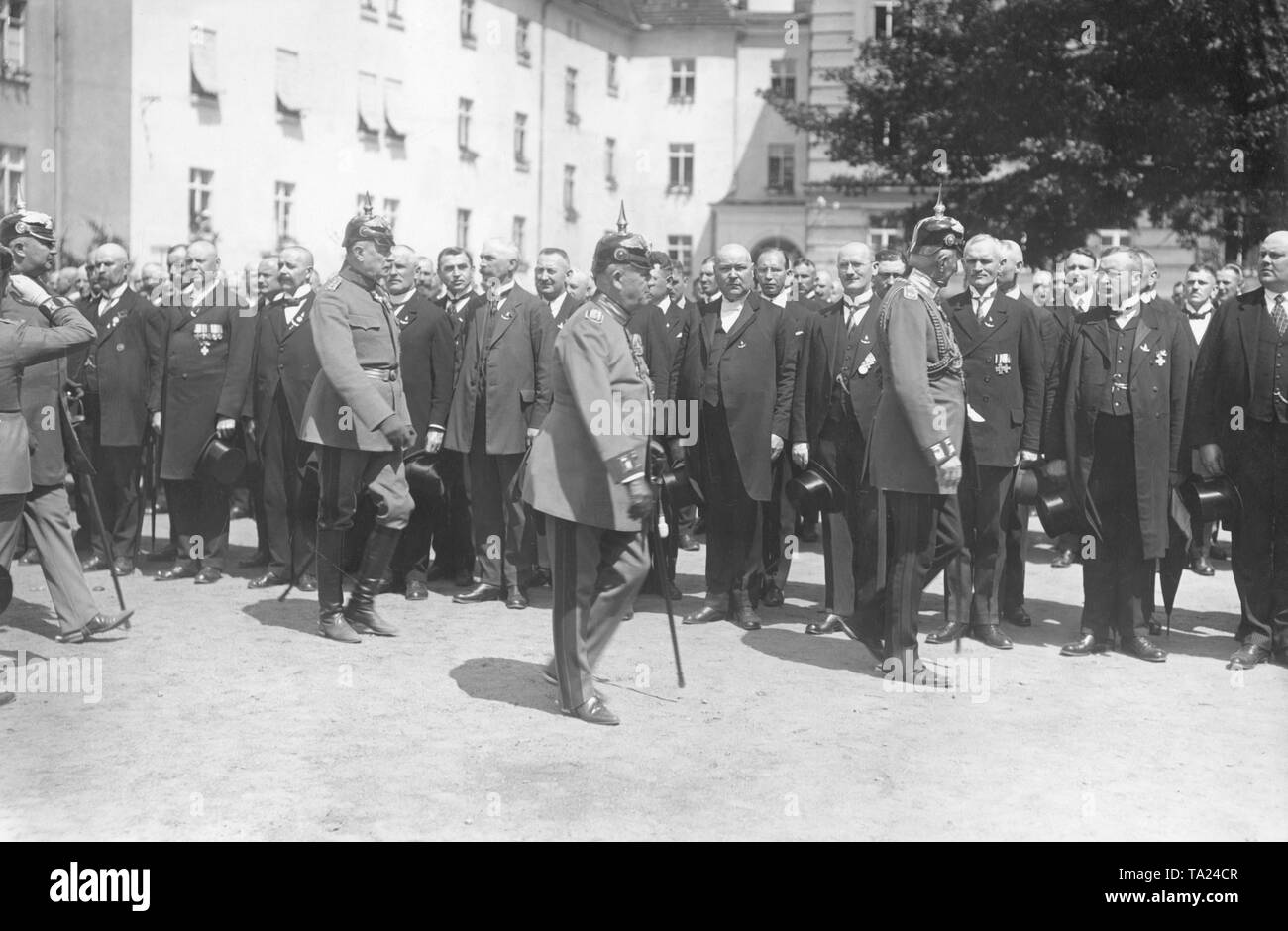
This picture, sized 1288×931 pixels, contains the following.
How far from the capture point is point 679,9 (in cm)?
5878

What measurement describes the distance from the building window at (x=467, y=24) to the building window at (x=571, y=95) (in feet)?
23.0

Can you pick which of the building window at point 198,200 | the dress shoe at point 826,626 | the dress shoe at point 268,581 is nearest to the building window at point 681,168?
the building window at point 198,200

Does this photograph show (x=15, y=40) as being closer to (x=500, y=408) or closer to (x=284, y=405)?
(x=284, y=405)

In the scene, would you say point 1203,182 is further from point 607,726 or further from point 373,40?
point 373,40

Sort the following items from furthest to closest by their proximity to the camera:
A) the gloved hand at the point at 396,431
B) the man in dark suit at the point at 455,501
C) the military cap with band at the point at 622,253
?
the man in dark suit at the point at 455,501, the gloved hand at the point at 396,431, the military cap with band at the point at 622,253

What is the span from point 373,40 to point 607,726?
36099mm

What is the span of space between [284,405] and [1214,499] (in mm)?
6164

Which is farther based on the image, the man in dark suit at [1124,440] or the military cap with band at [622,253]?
the man in dark suit at [1124,440]

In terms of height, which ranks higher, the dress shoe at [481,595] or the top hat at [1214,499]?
the top hat at [1214,499]

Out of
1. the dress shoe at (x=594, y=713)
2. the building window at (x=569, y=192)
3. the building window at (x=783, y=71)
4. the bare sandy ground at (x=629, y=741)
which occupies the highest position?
the building window at (x=783, y=71)

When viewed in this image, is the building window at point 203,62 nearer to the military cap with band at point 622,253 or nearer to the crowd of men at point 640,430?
the crowd of men at point 640,430

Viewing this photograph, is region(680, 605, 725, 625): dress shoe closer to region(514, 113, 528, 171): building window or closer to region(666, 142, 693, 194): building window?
region(514, 113, 528, 171): building window

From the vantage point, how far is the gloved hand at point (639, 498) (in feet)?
23.3

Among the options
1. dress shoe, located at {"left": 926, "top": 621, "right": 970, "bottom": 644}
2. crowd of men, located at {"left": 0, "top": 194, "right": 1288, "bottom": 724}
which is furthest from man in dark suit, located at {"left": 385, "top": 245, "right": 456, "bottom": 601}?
dress shoe, located at {"left": 926, "top": 621, "right": 970, "bottom": 644}
